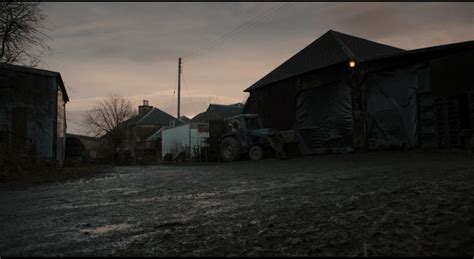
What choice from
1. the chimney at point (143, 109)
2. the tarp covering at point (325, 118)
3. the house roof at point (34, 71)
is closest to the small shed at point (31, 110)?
the house roof at point (34, 71)

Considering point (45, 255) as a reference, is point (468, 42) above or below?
above

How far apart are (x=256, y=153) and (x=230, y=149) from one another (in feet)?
5.96

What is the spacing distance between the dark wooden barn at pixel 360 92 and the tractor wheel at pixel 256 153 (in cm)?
216

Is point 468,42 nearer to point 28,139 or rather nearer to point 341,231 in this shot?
point 341,231

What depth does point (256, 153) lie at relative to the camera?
18016mm

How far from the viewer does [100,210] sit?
220 inches

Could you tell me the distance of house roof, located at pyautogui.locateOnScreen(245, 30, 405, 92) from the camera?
17609 millimetres

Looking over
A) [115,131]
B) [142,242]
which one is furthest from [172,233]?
[115,131]

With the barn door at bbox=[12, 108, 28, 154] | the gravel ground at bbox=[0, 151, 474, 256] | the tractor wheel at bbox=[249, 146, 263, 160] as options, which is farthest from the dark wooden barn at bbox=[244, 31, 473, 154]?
the barn door at bbox=[12, 108, 28, 154]

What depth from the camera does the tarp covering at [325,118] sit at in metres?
16.6

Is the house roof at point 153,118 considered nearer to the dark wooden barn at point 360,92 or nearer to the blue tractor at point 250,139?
the blue tractor at point 250,139

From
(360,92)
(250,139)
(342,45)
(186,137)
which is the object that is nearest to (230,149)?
(250,139)

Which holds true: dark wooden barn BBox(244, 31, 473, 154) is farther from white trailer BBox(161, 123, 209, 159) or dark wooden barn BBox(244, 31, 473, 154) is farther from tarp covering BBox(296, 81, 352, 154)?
white trailer BBox(161, 123, 209, 159)

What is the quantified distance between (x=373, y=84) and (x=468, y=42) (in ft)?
12.6
